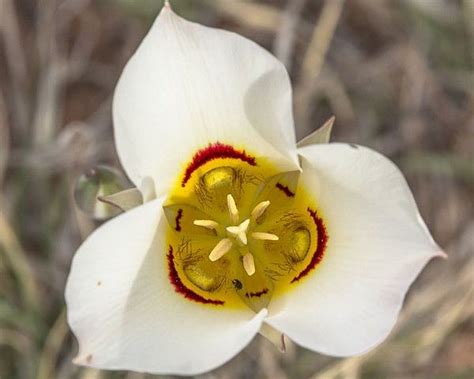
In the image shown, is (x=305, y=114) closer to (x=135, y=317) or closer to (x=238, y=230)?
(x=238, y=230)

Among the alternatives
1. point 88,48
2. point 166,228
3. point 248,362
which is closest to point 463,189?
point 248,362

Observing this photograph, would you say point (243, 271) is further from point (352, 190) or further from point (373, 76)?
point (373, 76)

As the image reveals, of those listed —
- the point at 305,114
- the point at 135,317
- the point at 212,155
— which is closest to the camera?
the point at 135,317

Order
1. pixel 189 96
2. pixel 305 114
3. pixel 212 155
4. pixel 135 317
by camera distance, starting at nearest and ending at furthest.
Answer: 1. pixel 135 317
2. pixel 189 96
3. pixel 212 155
4. pixel 305 114

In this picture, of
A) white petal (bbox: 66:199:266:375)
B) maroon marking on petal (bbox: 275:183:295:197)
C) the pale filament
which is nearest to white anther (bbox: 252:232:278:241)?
the pale filament

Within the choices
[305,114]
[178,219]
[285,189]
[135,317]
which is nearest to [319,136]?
[285,189]

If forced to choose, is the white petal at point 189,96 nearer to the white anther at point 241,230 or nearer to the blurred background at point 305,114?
the white anther at point 241,230

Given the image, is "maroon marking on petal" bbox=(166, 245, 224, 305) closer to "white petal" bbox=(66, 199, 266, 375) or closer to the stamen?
"white petal" bbox=(66, 199, 266, 375)
